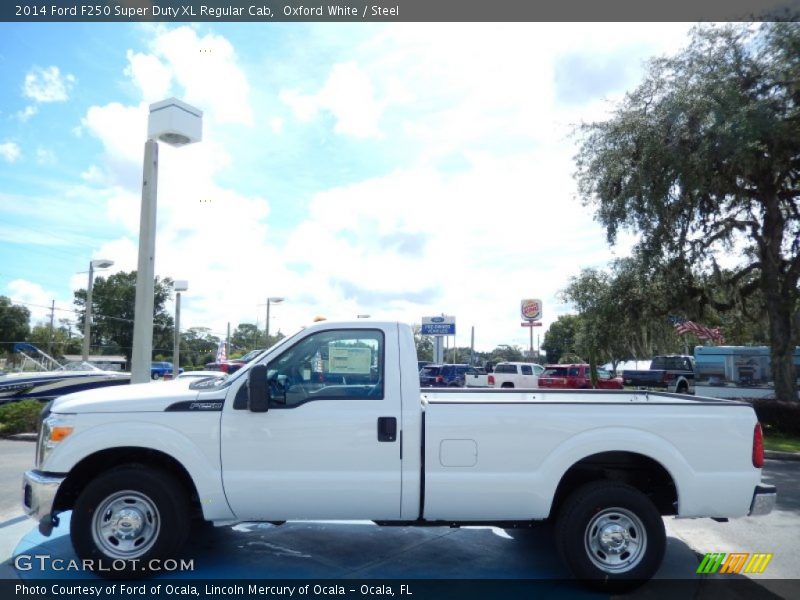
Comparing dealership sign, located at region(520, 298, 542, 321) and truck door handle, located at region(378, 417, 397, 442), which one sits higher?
dealership sign, located at region(520, 298, 542, 321)

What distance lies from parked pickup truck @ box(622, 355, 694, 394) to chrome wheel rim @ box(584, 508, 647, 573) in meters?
34.5

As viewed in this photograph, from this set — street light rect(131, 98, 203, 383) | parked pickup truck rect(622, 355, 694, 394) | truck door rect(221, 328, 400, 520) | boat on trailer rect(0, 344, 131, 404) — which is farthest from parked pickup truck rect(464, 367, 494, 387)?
truck door rect(221, 328, 400, 520)

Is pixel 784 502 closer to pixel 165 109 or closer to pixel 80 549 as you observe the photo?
pixel 80 549

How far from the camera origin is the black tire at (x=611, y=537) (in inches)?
190

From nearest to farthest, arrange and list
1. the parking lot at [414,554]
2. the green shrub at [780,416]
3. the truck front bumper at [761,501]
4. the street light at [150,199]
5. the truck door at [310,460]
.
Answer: the truck door at [310,460] → the truck front bumper at [761,501] → the parking lot at [414,554] → the street light at [150,199] → the green shrub at [780,416]

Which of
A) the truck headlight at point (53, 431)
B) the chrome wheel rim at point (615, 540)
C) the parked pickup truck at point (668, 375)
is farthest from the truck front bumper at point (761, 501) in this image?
the parked pickup truck at point (668, 375)

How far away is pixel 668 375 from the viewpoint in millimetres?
37719

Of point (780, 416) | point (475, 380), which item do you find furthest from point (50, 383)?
point (475, 380)

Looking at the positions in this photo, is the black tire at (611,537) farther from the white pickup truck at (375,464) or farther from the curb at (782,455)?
the curb at (782,455)

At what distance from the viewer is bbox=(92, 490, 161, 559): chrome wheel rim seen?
4754mm

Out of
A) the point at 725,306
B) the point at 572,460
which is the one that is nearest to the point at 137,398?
the point at 572,460

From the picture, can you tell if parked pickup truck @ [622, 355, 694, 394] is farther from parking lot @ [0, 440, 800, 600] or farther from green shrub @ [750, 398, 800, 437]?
parking lot @ [0, 440, 800, 600]

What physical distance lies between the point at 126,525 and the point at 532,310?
4953 centimetres

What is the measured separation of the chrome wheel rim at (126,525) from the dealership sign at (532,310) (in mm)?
48955
